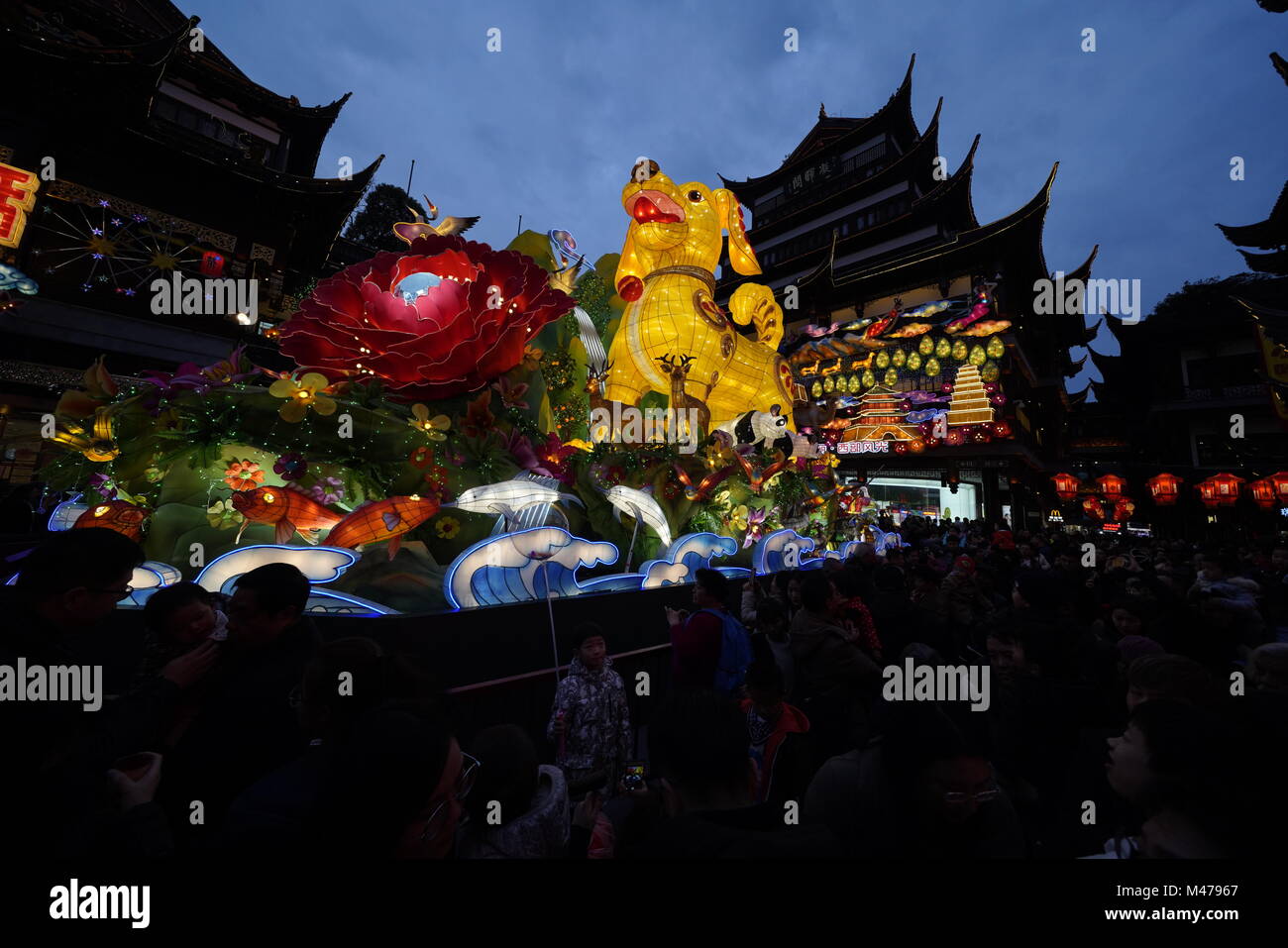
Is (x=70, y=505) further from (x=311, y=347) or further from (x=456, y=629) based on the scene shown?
(x=456, y=629)

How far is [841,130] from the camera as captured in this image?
27.8 m

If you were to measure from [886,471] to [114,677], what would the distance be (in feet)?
74.8

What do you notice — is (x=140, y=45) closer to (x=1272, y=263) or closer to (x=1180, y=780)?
(x=1180, y=780)

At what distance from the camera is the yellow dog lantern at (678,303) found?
660 centimetres

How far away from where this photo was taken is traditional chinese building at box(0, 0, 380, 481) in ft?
33.3

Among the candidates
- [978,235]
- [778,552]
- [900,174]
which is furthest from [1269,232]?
[778,552]

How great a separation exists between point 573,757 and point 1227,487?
76.5 ft

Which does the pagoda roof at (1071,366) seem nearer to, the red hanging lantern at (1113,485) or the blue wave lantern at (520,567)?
the red hanging lantern at (1113,485)

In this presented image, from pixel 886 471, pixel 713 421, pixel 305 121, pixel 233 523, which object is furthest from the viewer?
pixel 886 471

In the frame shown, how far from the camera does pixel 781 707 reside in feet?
7.36

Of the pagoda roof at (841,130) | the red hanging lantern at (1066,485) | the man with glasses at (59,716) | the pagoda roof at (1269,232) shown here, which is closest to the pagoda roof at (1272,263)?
the pagoda roof at (1269,232)

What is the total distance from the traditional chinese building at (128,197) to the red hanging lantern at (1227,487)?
25.5 metres
